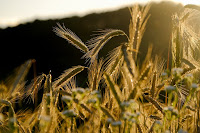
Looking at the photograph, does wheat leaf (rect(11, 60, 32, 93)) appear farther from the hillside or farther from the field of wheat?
the hillside

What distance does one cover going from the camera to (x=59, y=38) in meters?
12.4

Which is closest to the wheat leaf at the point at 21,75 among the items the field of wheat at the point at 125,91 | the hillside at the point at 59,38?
the field of wheat at the point at 125,91

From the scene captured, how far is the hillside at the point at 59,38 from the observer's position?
1083 centimetres

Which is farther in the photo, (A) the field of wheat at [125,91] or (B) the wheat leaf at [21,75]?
(B) the wheat leaf at [21,75]

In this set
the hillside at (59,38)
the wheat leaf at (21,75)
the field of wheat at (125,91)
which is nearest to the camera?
the field of wheat at (125,91)

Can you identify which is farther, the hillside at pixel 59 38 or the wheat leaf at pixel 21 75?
the hillside at pixel 59 38

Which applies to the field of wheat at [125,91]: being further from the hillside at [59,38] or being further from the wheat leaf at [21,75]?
the hillside at [59,38]

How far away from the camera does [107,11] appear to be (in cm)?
1319

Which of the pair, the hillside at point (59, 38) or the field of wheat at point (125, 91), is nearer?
the field of wheat at point (125, 91)

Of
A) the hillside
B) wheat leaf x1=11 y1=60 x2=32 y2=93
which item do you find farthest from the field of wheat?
the hillside

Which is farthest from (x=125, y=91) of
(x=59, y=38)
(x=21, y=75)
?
(x=59, y=38)

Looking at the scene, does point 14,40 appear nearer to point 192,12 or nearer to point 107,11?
point 107,11

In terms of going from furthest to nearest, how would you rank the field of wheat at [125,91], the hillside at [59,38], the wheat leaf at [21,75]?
the hillside at [59,38] < the wheat leaf at [21,75] < the field of wheat at [125,91]

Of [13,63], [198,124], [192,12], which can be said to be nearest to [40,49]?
[13,63]
